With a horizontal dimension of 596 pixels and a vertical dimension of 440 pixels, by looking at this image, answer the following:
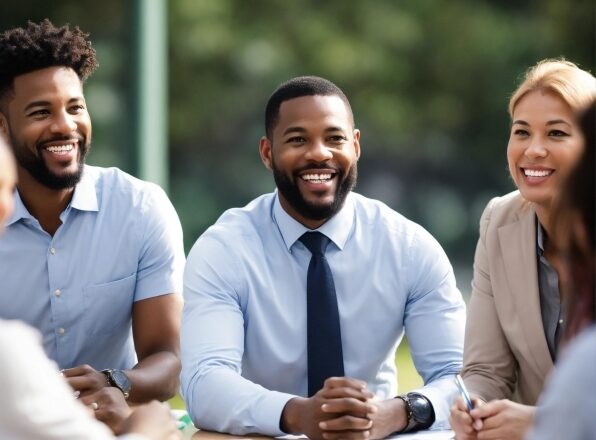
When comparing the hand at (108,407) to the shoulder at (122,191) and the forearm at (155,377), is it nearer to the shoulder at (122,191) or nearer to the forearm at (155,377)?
the forearm at (155,377)

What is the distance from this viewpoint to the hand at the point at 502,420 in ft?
10.2

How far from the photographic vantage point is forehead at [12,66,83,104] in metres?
3.93

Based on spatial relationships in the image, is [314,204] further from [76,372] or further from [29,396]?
[29,396]

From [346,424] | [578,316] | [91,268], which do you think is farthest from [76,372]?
[578,316]

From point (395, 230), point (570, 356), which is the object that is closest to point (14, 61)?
point (395, 230)

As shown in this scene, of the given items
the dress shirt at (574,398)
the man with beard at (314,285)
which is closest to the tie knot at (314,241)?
the man with beard at (314,285)

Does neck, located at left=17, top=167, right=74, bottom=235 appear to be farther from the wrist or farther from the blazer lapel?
the blazer lapel

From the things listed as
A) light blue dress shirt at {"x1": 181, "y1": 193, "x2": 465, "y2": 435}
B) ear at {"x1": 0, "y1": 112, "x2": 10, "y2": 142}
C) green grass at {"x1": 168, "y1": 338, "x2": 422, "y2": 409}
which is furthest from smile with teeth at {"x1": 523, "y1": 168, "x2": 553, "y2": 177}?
green grass at {"x1": 168, "y1": 338, "x2": 422, "y2": 409}

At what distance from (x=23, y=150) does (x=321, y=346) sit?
3.83ft

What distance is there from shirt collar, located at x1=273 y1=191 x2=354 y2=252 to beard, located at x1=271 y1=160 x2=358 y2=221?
28 mm

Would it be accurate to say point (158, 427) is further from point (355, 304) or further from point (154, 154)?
point (154, 154)

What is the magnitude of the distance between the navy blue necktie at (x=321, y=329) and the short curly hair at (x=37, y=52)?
105 cm

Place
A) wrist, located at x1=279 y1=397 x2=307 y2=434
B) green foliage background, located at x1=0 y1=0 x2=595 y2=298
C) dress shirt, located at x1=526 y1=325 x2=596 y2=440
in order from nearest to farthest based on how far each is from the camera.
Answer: dress shirt, located at x1=526 y1=325 x2=596 y2=440 < wrist, located at x1=279 y1=397 x2=307 y2=434 < green foliage background, located at x1=0 y1=0 x2=595 y2=298

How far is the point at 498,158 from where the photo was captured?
14516mm
